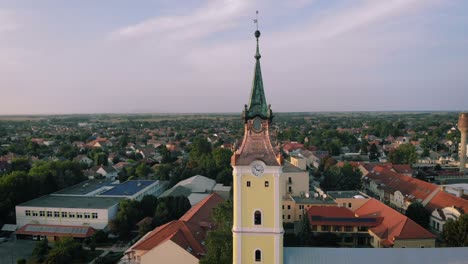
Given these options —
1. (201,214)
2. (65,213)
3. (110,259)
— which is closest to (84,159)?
(65,213)

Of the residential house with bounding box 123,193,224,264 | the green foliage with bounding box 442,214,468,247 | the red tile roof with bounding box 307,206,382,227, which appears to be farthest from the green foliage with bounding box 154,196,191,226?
the green foliage with bounding box 442,214,468,247

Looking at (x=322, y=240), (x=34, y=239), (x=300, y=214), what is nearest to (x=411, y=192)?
(x=300, y=214)

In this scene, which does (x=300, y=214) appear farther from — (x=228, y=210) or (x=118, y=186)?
(x=118, y=186)

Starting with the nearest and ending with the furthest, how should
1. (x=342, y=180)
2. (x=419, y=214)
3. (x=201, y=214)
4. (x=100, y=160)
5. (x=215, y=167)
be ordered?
1. (x=201, y=214)
2. (x=419, y=214)
3. (x=342, y=180)
4. (x=215, y=167)
5. (x=100, y=160)

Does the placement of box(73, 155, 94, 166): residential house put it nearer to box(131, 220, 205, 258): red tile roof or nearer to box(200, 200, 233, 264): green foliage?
box(131, 220, 205, 258): red tile roof

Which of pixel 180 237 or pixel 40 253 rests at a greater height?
pixel 180 237

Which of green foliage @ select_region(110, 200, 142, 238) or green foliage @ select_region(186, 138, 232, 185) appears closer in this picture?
green foliage @ select_region(110, 200, 142, 238)

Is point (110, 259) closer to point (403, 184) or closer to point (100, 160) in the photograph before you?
point (403, 184)
